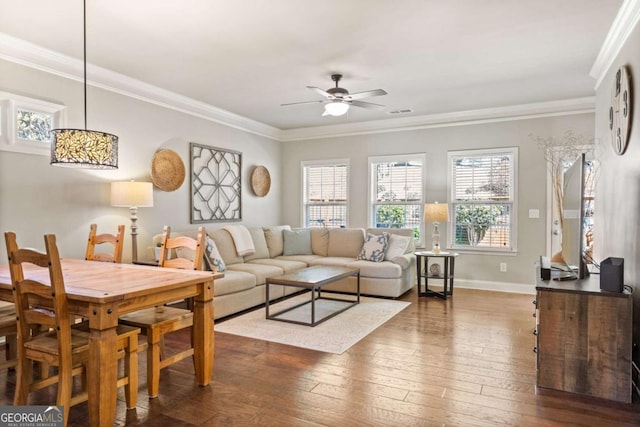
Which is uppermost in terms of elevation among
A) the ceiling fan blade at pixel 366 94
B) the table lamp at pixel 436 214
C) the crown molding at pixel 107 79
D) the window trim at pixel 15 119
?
the crown molding at pixel 107 79

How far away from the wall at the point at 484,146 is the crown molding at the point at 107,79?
2.02m

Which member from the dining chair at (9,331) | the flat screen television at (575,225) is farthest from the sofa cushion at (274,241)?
the flat screen television at (575,225)

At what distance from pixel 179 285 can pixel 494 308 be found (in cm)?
380

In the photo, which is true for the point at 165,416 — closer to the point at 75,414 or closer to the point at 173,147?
the point at 75,414

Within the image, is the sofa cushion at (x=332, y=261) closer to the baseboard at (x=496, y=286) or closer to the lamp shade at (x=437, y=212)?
the lamp shade at (x=437, y=212)

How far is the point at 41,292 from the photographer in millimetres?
2133

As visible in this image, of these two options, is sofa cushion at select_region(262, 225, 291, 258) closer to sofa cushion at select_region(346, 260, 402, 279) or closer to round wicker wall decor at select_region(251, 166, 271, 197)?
round wicker wall decor at select_region(251, 166, 271, 197)

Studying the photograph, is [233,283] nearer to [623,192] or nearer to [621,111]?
[623,192]

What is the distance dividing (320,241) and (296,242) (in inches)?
15.8

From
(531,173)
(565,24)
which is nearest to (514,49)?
(565,24)

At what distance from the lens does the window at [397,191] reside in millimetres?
6434

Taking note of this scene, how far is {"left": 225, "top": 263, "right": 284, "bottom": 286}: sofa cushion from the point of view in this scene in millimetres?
4912

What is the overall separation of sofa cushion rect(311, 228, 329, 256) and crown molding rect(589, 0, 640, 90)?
4.04 meters

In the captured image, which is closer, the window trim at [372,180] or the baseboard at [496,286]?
the baseboard at [496,286]
